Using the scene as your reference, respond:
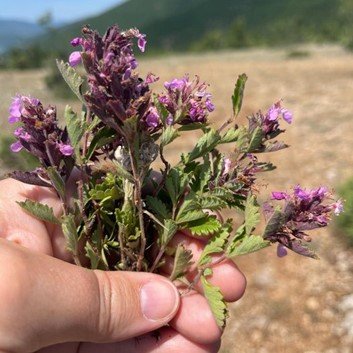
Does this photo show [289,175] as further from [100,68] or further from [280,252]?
[100,68]

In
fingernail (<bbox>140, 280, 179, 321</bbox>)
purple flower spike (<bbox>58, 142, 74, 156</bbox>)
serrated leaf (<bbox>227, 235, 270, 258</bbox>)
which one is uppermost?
purple flower spike (<bbox>58, 142, 74, 156</bbox>)

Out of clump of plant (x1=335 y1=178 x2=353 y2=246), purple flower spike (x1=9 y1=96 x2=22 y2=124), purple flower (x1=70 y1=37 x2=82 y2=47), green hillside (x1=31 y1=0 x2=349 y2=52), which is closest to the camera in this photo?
purple flower (x1=70 y1=37 x2=82 y2=47)

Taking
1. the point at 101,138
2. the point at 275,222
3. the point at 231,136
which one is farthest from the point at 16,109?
the point at 275,222

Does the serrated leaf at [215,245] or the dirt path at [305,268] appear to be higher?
the serrated leaf at [215,245]

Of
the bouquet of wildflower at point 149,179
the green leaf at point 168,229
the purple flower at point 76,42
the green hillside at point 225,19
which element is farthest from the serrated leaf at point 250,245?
the green hillside at point 225,19

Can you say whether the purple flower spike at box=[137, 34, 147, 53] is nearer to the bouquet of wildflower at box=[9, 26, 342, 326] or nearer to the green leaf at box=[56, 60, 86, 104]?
the bouquet of wildflower at box=[9, 26, 342, 326]

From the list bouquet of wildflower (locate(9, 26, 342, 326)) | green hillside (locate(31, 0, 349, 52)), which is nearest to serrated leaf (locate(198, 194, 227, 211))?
bouquet of wildflower (locate(9, 26, 342, 326))

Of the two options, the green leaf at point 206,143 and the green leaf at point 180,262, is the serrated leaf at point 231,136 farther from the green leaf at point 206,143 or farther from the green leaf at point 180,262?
the green leaf at point 180,262
